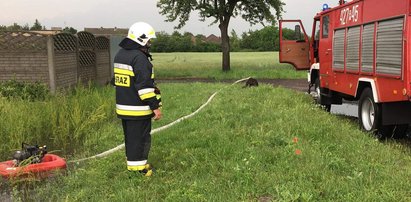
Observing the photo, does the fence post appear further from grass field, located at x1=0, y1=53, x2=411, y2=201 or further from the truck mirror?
the truck mirror

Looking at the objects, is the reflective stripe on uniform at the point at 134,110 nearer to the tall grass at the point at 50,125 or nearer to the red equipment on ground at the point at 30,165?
the red equipment on ground at the point at 30,165

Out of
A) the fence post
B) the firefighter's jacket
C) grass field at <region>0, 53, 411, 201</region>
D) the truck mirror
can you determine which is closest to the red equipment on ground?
grass field at <region>0, 53, 411, 201</region>

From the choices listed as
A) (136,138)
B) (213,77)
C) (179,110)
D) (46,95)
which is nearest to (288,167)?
(136,138)

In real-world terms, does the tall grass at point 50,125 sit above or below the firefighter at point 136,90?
below

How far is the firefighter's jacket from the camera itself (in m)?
4.71

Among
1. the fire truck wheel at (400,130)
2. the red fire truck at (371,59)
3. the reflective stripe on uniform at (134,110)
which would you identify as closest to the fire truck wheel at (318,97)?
the red fire truck at (371,59)

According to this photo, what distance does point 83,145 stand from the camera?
7.12 meters

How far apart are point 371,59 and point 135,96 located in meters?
4.64

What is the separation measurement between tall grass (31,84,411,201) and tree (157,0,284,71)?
62.4ft

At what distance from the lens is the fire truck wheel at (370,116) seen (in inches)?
292

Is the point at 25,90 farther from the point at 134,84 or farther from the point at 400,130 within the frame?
the point at 400,130

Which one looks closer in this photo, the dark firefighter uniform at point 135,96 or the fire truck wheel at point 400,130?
the dark firefighter uniform at point 135,96

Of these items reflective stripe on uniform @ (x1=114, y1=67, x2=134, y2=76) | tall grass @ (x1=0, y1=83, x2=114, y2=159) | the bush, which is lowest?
tall grass @ (x1=0, y1=83, x2=114, y2=159)

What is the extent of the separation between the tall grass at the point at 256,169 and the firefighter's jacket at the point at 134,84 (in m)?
0.79
